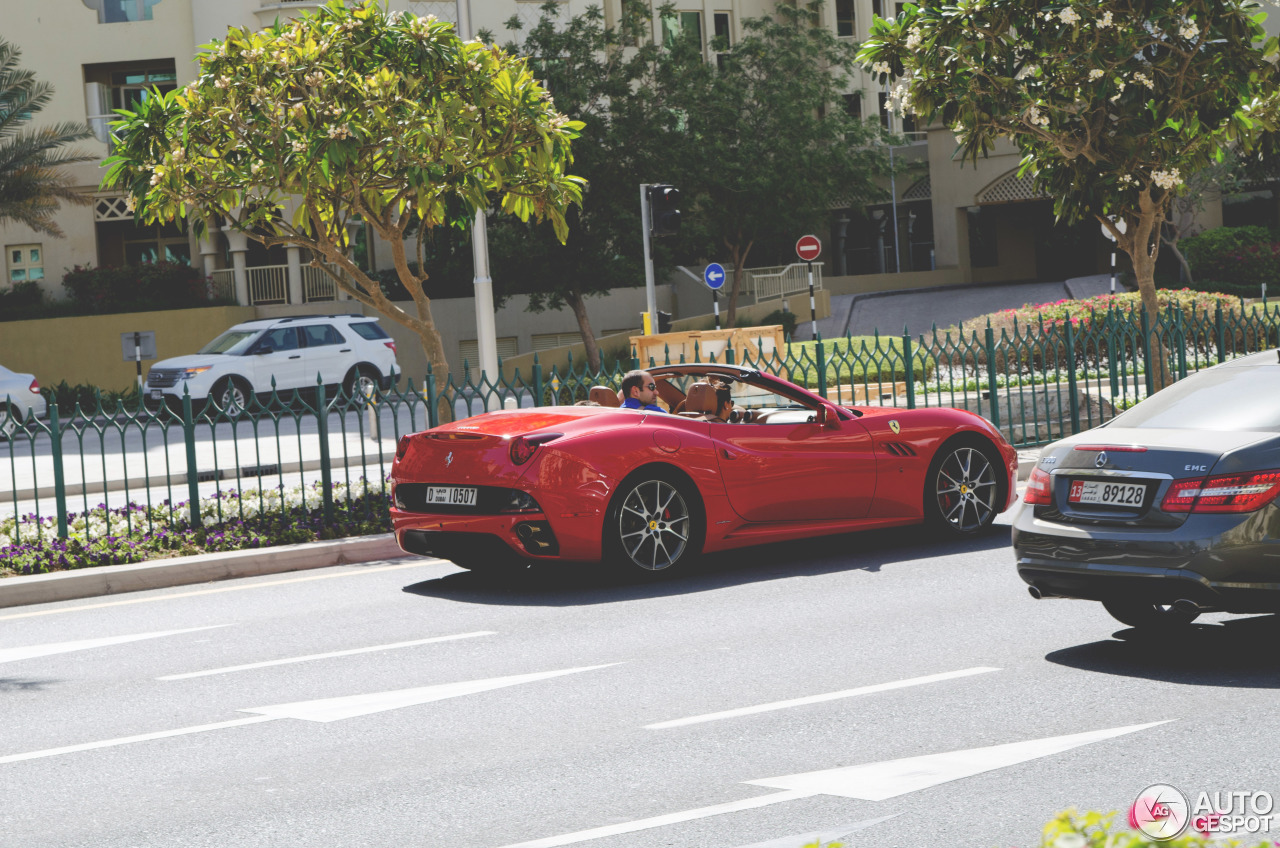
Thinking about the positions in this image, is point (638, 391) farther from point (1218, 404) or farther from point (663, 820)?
point (663, 820)

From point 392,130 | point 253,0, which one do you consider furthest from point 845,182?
point 392,130

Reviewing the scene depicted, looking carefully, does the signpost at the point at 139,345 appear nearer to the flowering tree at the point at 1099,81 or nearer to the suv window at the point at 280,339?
the suv window at the point at 280,339

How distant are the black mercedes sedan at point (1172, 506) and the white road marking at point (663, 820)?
2.32m

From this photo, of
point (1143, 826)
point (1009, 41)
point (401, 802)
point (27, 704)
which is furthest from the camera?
point (1009, 41)

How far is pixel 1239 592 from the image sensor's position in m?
6.26

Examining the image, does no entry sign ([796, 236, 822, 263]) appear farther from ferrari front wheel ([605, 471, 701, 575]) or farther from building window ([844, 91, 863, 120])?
ferrari front wheel ([605, 471, 701, 575])

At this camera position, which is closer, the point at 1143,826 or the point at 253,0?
the point at 1143,826

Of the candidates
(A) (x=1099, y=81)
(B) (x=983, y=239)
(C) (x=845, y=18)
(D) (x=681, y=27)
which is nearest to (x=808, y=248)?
(D) (x=681, y=27)

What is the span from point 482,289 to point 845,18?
39.1 m

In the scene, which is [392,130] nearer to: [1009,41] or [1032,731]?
[1009,41]

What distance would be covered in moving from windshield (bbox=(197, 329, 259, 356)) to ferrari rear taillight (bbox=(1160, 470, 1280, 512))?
23.5 metres

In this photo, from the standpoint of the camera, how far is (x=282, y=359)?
2811 cm

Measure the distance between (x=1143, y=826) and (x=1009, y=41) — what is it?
13667 mm

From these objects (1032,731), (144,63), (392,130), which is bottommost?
(1032,731)
